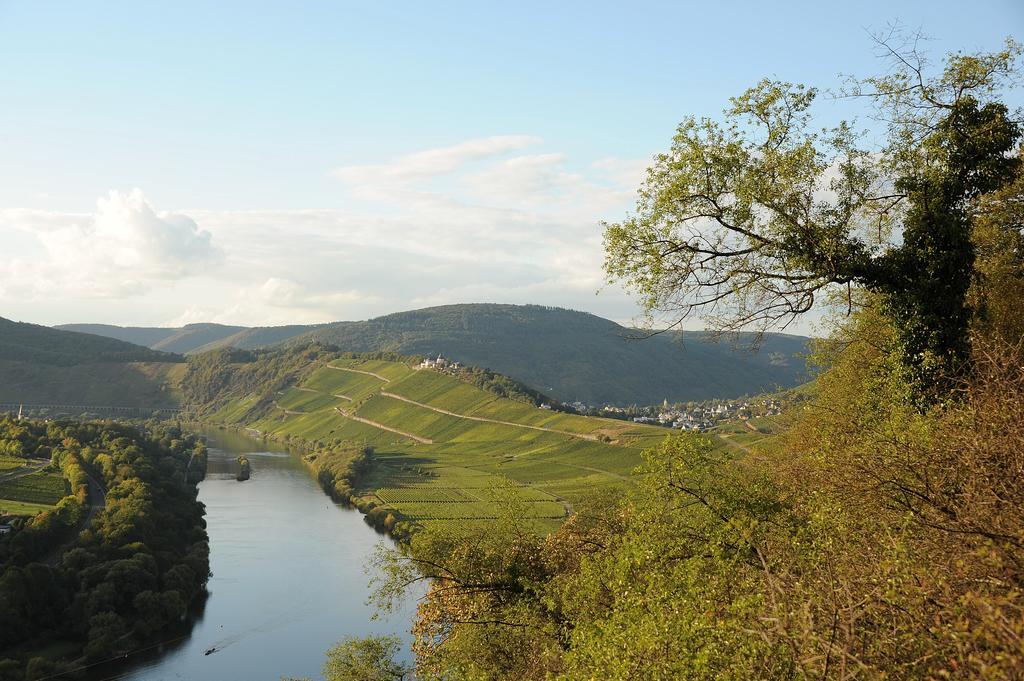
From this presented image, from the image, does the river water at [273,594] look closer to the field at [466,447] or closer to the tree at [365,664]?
the tree at [365,664]

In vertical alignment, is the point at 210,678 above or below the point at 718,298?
below

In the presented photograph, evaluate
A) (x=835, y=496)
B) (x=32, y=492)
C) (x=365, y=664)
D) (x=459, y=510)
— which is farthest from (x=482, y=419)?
(x=835, y=496)

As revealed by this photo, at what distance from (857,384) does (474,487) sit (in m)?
91.9

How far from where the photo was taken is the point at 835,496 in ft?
43.8

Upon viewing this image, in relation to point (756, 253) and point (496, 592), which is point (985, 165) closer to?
point (756, 253)

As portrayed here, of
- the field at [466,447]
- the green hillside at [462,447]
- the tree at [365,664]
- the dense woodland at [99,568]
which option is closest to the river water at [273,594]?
the dense woodland at [99,568]

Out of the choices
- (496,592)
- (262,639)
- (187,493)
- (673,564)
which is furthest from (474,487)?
(673,564)

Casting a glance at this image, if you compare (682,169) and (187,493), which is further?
(187,493)

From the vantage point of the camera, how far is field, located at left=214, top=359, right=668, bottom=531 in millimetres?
100000

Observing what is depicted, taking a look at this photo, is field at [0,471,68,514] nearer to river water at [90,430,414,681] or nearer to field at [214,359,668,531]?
river water at [90,430,414,681]

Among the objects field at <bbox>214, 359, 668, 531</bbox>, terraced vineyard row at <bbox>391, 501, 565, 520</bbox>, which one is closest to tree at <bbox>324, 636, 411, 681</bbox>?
field at <bbox>214, 359, 668, 531</bbox>

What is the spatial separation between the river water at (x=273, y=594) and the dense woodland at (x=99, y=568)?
96.8 inches

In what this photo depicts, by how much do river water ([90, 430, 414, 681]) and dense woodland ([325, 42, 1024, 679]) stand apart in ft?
68.9

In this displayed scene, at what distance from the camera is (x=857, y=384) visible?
25.0m
